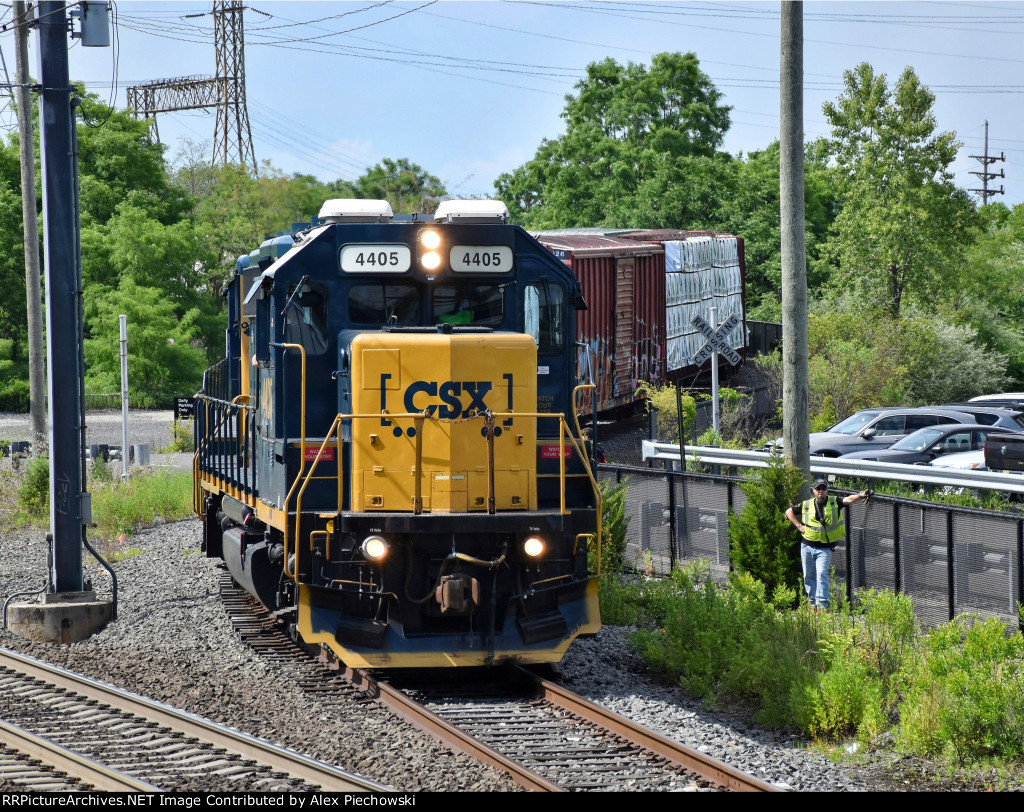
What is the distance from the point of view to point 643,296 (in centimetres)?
2773

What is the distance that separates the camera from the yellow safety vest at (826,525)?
12.0m

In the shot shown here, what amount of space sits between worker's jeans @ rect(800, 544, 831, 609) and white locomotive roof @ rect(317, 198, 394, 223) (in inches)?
224

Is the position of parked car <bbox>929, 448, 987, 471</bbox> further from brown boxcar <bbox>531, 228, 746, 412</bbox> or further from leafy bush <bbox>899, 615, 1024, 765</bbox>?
leafy bush <bbox>899, 615, 1024, 765</bbox>

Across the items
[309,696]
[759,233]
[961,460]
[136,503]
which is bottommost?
[309,696]

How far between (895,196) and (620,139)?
91.7 feet

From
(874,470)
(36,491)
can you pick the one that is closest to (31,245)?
(36,491)

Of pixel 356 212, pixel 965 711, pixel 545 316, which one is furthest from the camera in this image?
pixel 545 316

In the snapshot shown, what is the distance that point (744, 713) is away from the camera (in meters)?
9.14

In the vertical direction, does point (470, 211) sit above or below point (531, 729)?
above

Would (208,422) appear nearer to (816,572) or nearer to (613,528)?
(613,528)

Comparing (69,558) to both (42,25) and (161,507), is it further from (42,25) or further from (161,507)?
(161,507)

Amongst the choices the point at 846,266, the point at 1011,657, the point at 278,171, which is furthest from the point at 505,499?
the point at 278,171

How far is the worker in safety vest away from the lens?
474 inches

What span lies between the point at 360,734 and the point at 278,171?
7005 centimetres
